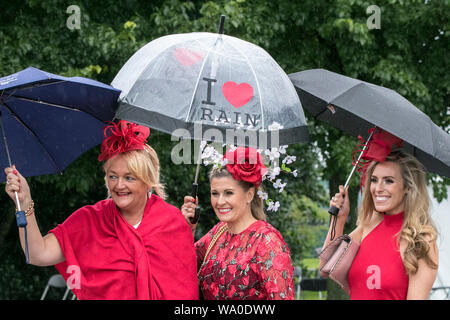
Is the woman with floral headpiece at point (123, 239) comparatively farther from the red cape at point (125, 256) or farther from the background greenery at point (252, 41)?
the background greenery at point (252, 41)

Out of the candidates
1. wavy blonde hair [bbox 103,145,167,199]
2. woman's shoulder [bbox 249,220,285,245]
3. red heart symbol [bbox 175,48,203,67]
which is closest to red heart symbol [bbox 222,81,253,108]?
red heart symbol [bbox 175,48,203,67]

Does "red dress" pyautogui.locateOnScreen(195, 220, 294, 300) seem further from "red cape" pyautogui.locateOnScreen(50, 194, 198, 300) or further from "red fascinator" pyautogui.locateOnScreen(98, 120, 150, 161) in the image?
"red fascinator" pyautogui.locateOnScreen(98, 120, 150, 161)

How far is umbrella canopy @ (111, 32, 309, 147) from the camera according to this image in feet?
10.6

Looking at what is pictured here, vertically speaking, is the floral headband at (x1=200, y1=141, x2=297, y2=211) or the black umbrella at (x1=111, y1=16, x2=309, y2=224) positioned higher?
the black umbrella at (x1=111, y1=16, x2=309, y2=224)

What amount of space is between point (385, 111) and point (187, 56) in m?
1.12

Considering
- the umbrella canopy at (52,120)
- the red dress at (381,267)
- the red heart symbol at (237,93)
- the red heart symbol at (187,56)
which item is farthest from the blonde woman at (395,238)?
the umbrella canopy at (52,120)

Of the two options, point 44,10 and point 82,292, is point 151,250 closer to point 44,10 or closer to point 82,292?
point 82,292

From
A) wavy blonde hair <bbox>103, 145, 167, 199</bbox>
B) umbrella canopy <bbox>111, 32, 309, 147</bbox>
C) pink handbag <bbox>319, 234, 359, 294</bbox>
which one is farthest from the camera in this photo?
pink handbag <bbox>319, 234, 359, 294</bbox>

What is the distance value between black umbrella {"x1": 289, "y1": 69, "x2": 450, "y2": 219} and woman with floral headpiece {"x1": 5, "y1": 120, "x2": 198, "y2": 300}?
103 centimetres

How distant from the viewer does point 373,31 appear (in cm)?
795

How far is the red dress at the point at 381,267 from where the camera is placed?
3.37 m

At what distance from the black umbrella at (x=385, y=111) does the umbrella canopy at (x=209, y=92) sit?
235 millimetres

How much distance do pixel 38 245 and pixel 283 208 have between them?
24.2 ft
